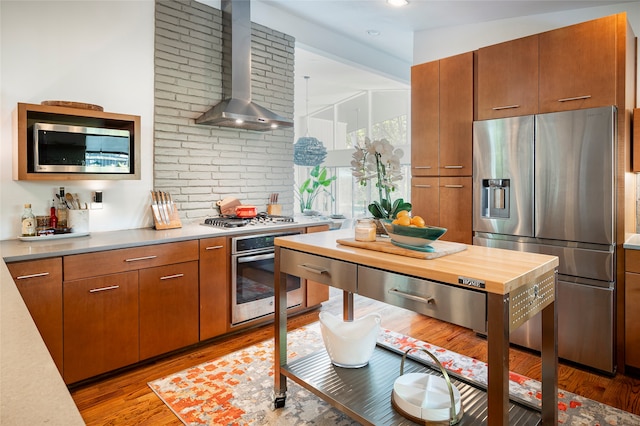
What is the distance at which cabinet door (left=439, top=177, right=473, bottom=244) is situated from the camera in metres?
3.42

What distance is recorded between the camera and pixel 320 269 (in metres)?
2.02

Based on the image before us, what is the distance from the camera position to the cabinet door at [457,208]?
11.2 feet

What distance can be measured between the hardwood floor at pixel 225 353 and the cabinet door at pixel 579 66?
6.09 ft

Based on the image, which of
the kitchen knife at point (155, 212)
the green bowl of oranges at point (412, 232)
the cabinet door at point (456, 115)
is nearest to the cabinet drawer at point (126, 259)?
the kitchen knife at point (155, 212)

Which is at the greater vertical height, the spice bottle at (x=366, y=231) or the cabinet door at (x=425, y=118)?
the cabinet door at (x=425, y=118)

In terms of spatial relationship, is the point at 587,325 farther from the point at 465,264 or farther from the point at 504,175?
the point at 465,264

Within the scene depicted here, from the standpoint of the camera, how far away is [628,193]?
279cm

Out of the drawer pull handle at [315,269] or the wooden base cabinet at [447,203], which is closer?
the drawer pull handle at [315,269]

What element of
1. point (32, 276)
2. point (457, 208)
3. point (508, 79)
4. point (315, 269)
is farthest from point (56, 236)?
point (508, 79)

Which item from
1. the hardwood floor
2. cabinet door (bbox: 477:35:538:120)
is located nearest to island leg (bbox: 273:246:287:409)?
the hardwood floor

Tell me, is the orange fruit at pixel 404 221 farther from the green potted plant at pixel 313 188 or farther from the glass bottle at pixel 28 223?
the green potted plant at pixel 313 188

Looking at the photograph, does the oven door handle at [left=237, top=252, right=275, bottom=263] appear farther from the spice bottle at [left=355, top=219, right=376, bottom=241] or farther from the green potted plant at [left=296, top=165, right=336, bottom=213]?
the green potted plant at [left=296, top=165, right=336, bottom=213]

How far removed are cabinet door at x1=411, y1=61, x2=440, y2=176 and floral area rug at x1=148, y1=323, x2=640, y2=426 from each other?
5.60 ft

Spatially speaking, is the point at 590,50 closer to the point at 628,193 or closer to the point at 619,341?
the point at 628,193
